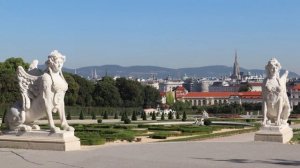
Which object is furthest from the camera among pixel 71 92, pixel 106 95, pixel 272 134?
pixel 106 95

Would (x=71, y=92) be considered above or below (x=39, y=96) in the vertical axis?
above

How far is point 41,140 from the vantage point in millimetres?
15117

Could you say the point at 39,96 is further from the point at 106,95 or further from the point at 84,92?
the point at 106,95

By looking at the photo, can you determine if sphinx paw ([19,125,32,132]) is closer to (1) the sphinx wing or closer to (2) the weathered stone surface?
(1) the sphinx wing

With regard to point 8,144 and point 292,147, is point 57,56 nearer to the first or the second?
point 8,144

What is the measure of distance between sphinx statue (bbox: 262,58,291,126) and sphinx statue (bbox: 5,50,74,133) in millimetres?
7655

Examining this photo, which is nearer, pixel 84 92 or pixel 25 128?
pixel 25 128

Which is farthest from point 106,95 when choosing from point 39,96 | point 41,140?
point 41,140

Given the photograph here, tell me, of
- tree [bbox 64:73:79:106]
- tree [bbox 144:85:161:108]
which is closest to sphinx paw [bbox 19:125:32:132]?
tree [bbox 64:73:79:106]

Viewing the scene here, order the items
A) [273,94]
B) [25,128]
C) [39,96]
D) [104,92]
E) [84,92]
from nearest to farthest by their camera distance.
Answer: [39,96] → [25,128] → [273,94] → [84,92] → [104,92]

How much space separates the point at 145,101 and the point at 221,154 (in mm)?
89390

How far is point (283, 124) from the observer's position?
62.2 feet

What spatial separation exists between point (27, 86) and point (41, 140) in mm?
1760

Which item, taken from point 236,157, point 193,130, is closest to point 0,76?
point 193,130
